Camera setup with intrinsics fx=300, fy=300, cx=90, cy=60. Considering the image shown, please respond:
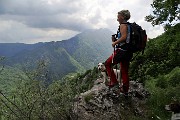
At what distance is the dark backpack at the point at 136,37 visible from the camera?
9.05 metres

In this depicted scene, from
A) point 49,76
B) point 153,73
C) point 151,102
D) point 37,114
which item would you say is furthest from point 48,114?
point 153,73

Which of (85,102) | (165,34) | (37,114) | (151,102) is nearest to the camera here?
(37,114)

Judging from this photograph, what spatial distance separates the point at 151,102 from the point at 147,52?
553 cm

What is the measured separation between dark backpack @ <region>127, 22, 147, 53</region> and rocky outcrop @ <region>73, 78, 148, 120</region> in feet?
6.62

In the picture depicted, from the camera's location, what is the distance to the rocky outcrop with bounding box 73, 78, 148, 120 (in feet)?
31.0

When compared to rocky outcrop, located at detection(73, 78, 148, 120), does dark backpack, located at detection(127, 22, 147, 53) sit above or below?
above

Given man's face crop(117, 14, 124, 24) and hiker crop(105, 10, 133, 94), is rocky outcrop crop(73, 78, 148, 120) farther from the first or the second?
man's face crop(117, 14, 124, 24)

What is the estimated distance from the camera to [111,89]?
10648 millimetres

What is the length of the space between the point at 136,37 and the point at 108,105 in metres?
2.48

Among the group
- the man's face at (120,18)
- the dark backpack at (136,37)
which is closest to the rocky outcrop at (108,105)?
the dark backpack at (136,37)

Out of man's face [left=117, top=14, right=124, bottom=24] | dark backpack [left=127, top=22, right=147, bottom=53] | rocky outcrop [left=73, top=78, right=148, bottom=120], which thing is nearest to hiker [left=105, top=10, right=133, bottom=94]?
man's face [left=117, top=14, right=124, bottom=24]

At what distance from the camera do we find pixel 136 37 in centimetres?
909

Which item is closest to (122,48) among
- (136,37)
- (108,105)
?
(136,37)

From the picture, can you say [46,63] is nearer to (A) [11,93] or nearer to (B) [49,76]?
(B) [49,76]
